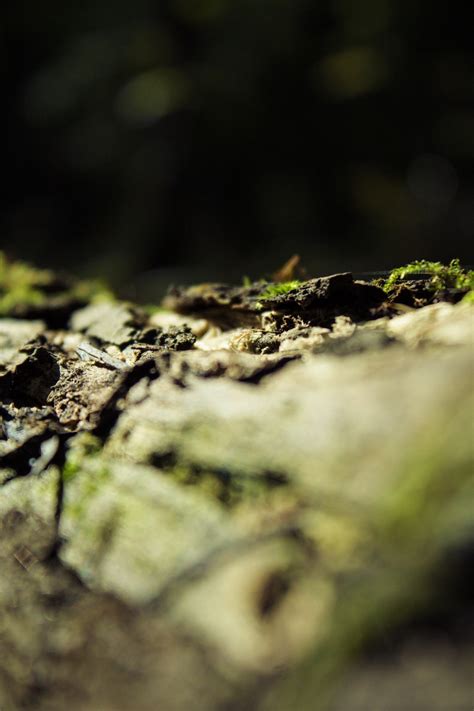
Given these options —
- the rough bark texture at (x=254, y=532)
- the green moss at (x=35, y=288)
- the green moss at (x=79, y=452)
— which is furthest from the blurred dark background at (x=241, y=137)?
the rough bark texture at (x=254, y=532)

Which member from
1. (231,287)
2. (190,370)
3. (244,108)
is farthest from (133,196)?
(190,370)

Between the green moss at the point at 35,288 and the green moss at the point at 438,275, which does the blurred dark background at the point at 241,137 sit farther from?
the green moss at the point at 438,275

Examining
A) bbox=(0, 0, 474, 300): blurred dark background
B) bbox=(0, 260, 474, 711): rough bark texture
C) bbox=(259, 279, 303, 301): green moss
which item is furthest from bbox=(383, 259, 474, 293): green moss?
bbox=(0, 0, 474, 300): blurred dark background

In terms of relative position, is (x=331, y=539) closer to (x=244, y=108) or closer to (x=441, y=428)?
(x=441, y=428)

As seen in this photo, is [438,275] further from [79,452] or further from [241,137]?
[241,137]

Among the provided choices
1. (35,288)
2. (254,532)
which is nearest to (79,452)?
(254,532)

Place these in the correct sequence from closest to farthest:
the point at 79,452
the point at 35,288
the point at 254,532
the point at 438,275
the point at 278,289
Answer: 1. the point at 254,532
2. the point at 79,452
3. the point at 438,275
4. the point at 278,289
5. the point at 35,288

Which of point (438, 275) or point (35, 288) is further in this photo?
point (35, 288)
